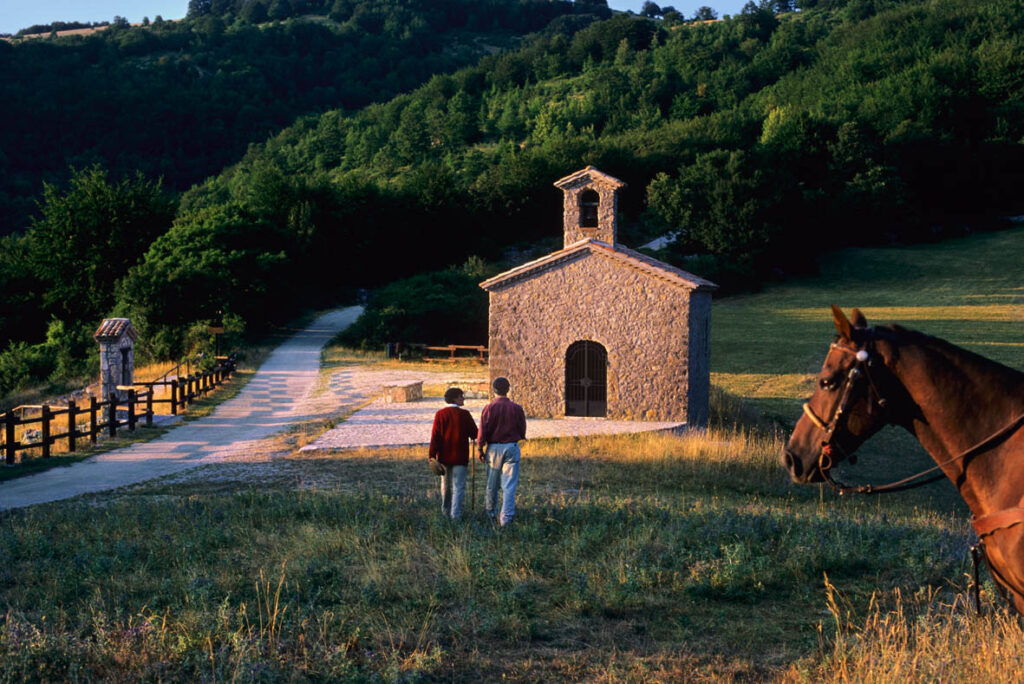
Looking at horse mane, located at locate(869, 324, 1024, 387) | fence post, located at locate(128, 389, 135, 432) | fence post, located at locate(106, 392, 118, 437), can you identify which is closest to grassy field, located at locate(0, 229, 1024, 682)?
horse mane, located at locate(869, 324, 1024, 387)

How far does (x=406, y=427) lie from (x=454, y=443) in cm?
1158

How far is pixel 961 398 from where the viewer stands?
4.62 metres

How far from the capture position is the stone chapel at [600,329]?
2352 cm

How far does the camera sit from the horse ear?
4.48 m

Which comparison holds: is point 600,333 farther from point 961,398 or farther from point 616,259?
point 961,398

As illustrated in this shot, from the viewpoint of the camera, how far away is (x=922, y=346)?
4.70 metres

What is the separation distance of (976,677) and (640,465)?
11401 mm

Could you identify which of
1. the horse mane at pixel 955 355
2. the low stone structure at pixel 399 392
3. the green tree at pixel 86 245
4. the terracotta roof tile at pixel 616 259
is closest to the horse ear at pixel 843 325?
the horse mane at pixel 955 355

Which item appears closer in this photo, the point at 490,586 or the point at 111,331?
the point at 490,586

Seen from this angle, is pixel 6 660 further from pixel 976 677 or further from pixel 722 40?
pixel 722 40

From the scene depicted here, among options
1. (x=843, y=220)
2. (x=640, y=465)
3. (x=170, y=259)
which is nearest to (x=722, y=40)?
(x=843, y=220)

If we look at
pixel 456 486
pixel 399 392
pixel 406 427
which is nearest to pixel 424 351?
pixel 399 392

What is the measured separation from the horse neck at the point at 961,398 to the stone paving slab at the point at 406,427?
50.6 ft

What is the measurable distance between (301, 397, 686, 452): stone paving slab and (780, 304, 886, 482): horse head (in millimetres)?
15063
